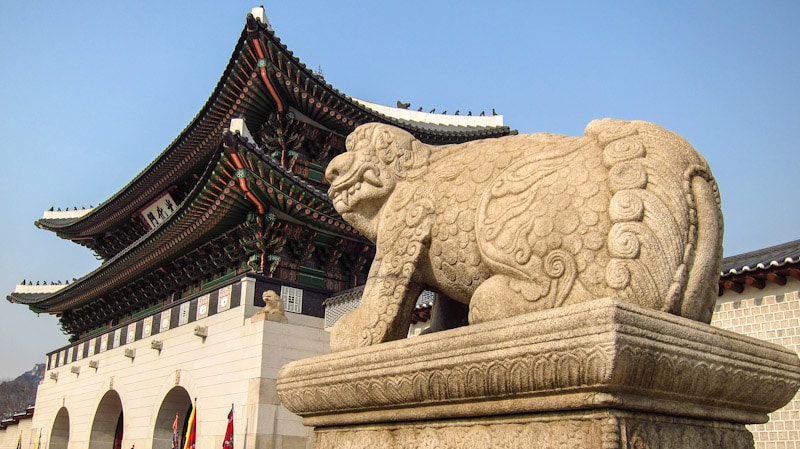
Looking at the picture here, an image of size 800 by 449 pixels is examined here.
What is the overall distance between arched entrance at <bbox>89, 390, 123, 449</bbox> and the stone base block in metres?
20.0

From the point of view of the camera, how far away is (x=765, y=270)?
10117mm

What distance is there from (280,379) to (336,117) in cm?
1540

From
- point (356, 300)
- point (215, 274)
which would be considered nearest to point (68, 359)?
point (215, 274)

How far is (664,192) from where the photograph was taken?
108 inches

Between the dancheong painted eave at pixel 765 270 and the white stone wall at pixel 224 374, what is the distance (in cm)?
860

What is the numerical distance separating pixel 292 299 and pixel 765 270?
32.0ft

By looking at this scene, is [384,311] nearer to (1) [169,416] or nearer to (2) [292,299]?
(2) [292,299]

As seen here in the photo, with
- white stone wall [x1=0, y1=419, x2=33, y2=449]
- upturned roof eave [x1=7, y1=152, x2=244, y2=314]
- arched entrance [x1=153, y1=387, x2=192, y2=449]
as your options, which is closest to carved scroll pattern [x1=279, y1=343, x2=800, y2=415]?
upturned roof eave [x1=7, y1=152, x2=244, y2=314]

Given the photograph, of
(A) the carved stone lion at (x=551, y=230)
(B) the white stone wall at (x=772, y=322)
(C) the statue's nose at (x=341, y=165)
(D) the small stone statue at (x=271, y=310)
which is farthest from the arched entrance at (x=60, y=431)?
(A) the carved stone lion at (x=551, y=230)

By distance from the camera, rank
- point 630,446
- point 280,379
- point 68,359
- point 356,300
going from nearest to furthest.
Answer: point 630,446, point 280,379, point 356,300, point 68,359

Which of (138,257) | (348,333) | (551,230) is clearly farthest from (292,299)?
(551,230)

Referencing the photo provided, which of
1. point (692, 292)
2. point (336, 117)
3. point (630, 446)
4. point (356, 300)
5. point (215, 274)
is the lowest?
point (630, 446)

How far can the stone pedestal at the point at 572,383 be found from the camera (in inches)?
89.0

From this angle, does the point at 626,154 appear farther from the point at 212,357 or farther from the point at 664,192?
the point at 212,357
